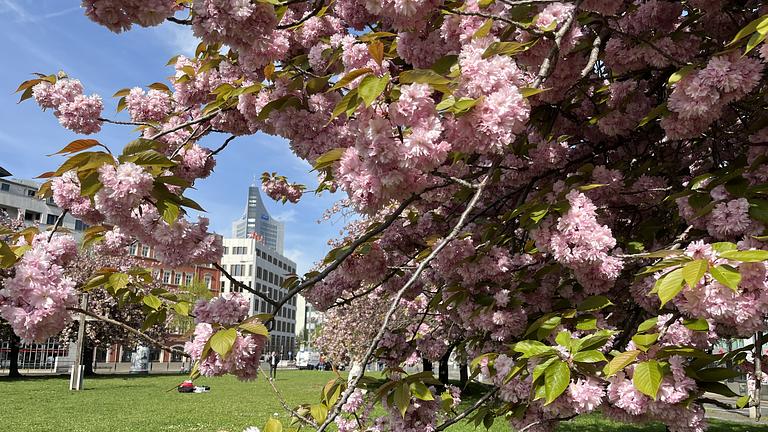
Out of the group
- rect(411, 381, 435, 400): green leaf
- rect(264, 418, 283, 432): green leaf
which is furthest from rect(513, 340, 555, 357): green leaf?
rect(264, 418, 283, 432): green leaf

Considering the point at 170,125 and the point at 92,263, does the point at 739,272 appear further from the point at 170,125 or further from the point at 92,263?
the point at 92,263

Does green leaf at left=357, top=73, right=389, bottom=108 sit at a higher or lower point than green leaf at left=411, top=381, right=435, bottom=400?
higher

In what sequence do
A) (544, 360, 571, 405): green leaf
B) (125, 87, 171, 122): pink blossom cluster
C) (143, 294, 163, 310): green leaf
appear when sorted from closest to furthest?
(544, 360, 571, 405): green leaf → (143, 294, 163, 310): green leaf → (125, 87, 171, 122): pink blossom cluster

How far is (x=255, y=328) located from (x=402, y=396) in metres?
0.78

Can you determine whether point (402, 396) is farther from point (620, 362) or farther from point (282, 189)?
point (282, 189)

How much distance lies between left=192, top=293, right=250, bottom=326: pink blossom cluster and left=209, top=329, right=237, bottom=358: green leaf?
34 centimetres

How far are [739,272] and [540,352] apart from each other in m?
0.75

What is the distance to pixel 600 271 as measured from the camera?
2.34 meters

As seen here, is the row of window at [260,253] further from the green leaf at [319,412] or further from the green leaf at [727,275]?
the green leaf at [727,275]

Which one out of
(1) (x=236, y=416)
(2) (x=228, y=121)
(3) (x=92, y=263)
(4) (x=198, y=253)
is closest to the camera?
(4) (x=198, y=253)

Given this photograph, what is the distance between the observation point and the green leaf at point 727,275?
1.69 meters

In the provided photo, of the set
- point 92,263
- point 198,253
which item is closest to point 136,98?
point 198,253

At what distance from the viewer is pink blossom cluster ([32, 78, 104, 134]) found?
371cm

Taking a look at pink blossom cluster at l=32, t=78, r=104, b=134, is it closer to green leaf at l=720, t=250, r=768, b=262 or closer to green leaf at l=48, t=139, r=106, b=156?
green leaf at l=48, t=139, r=106, b=156
